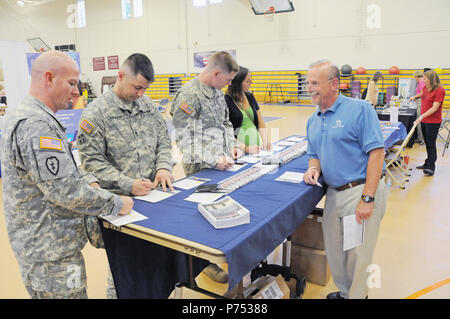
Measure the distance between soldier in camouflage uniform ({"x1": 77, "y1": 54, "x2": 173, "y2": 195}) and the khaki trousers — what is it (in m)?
1.08

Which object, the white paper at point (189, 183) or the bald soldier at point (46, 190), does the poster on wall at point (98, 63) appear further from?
the bald soldier at point (46, 190)

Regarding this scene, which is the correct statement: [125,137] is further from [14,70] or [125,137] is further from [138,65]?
[14,70]

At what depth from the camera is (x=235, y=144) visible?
2951mm

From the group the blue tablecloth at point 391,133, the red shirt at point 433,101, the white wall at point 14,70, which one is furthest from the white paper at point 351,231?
the white wall at point 14,70

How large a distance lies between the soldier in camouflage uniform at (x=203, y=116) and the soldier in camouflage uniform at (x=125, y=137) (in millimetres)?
392

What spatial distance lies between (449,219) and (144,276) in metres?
3.37

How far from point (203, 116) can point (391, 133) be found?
3.13m

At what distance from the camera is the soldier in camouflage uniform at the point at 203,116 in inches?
97.8

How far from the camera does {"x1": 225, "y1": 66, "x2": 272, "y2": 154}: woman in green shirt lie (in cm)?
318

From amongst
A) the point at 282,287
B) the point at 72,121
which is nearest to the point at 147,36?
the point at 72,121

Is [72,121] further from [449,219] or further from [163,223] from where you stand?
[449,219]

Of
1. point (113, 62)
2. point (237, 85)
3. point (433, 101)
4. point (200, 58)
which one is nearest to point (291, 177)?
point (237, 85)

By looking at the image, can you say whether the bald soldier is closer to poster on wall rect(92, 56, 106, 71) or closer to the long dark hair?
the long dark hair

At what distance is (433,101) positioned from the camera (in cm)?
532
